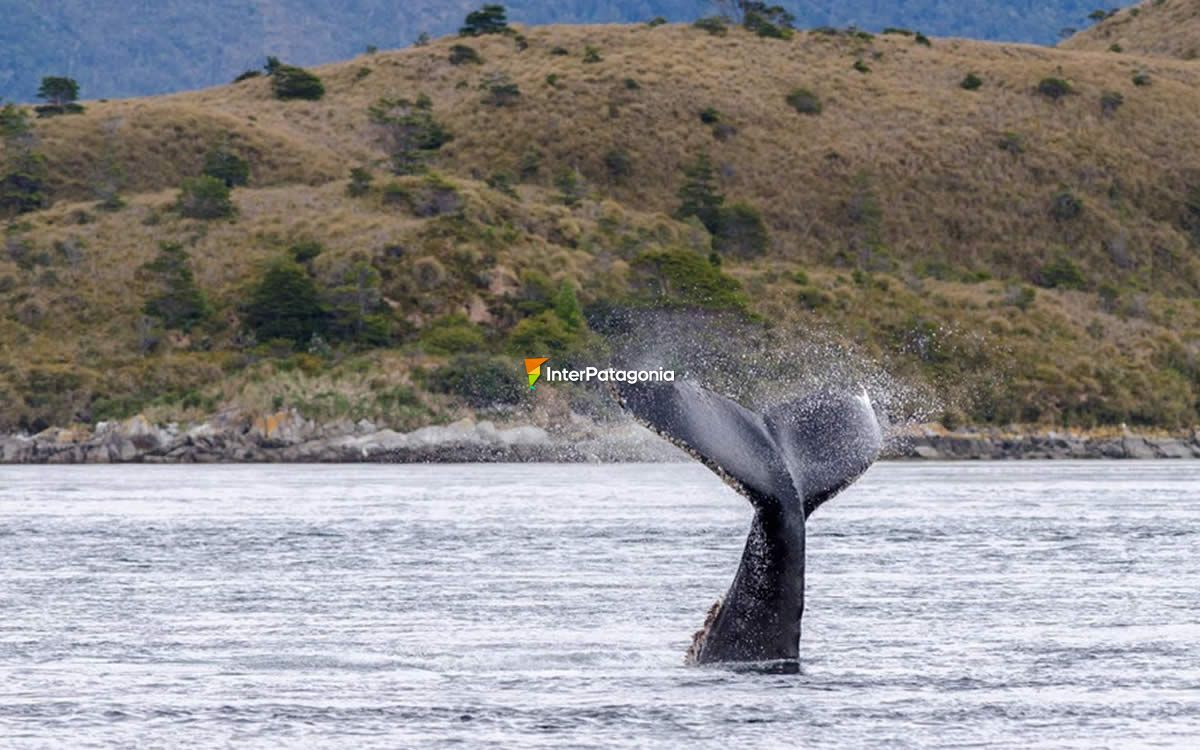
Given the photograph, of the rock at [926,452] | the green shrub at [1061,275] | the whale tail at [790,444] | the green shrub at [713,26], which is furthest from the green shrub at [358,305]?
the whale tail at [790,444]

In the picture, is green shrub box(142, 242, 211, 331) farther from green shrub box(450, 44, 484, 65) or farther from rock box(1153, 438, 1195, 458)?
green shrub box(450, 44, 484, 65)

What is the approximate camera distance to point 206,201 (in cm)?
11412

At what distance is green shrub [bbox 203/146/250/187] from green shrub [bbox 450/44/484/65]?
112 ft

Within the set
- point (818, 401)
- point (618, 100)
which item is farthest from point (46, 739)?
point (618, 100)

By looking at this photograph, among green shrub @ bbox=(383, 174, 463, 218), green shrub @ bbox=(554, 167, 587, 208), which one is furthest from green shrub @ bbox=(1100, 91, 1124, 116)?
green shrub @ bbox=(383, 174, 463, 218)

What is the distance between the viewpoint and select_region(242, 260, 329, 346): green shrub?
97.7 meters

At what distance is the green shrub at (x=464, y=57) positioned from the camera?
519 ft

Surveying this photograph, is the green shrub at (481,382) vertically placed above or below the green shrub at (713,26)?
below

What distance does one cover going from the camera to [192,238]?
10956 cm

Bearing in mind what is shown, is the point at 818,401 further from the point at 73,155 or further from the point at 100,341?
the point at 73,155

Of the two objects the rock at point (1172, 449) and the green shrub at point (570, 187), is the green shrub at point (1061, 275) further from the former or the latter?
the rock at point (1172, 449)

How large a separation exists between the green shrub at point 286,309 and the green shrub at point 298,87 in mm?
56509

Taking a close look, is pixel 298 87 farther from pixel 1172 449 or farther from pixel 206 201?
pixel 1172 449

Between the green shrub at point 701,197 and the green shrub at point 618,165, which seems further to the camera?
the green shrub at point 618,165
